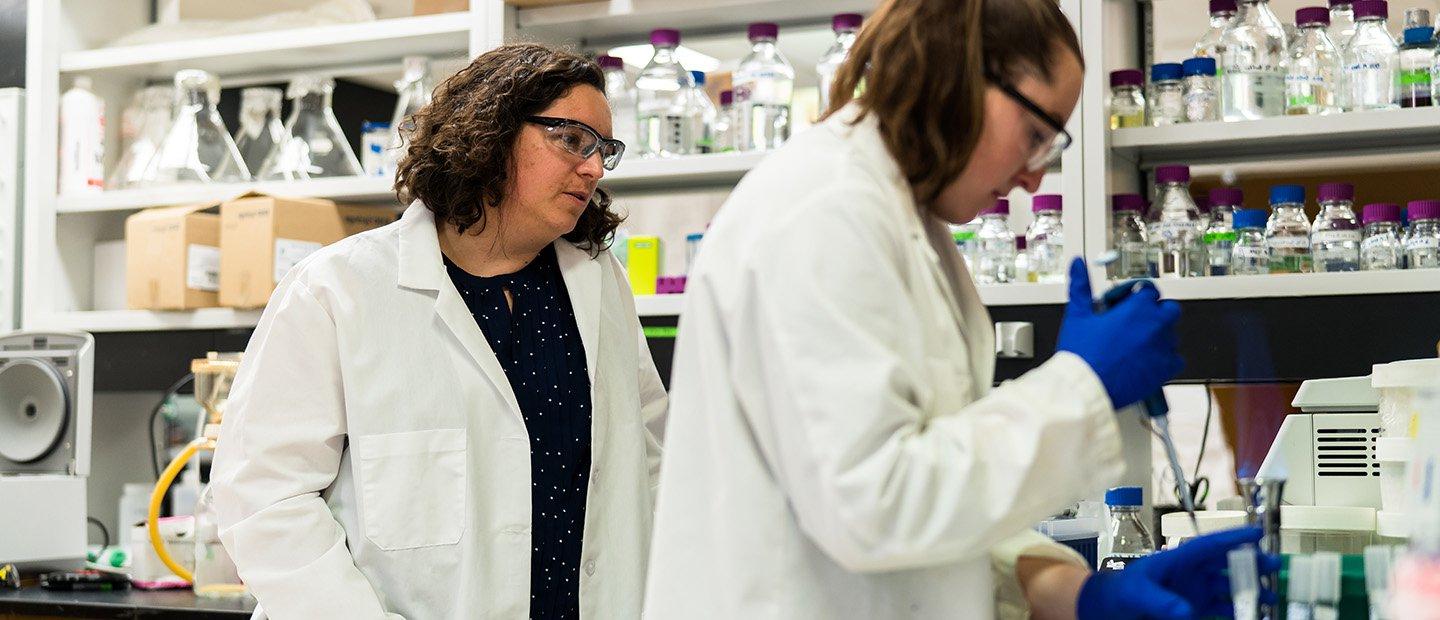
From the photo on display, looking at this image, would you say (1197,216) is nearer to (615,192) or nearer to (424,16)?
(615,192)

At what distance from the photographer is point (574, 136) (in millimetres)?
1977

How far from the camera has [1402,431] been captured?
5.64 feet

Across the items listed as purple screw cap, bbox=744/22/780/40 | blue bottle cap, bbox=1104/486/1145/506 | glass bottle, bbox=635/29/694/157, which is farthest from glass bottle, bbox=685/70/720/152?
blue bottle cap, bbox=1104/486/1145/506

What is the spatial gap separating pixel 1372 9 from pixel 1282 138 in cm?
26

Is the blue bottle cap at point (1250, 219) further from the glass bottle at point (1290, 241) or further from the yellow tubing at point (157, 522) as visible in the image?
the yellow tubing at point (157, 522)

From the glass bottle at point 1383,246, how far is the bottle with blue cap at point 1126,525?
61cm

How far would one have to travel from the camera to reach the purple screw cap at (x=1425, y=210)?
231 cm

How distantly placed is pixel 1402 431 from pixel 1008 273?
3.31 feet

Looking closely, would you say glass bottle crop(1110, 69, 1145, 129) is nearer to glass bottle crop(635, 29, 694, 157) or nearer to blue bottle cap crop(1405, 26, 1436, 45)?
blue bottle cap crop(1405, 26, 1436, 45)

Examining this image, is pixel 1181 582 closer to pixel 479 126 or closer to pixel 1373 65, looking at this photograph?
pixel 479 126

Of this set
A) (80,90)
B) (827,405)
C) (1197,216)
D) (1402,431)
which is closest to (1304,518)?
(1402,431)

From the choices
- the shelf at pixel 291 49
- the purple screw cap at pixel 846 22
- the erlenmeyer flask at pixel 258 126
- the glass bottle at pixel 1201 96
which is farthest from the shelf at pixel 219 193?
the glass bottle at pixel 1201 96

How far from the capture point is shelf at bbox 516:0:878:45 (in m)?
2.91

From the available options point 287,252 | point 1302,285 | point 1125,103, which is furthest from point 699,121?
point 1302,285
